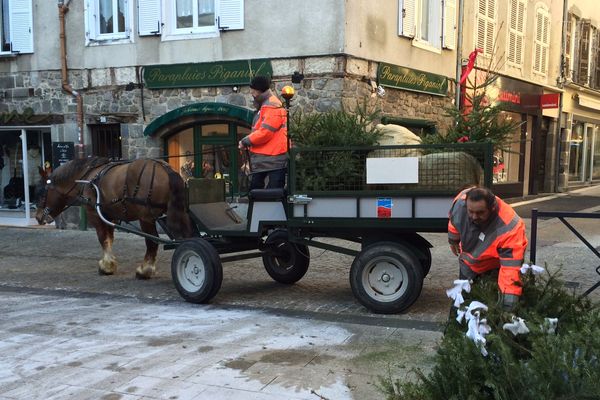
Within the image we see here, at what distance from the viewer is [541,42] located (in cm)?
1762

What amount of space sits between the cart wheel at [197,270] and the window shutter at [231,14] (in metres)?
5.97

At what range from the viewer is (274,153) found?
5.96 metres

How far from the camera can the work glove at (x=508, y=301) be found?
3.16m

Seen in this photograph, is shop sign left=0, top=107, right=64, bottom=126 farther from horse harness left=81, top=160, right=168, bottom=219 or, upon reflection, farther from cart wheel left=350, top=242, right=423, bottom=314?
cart wheel left=350, top=242, right=423, bottom=314

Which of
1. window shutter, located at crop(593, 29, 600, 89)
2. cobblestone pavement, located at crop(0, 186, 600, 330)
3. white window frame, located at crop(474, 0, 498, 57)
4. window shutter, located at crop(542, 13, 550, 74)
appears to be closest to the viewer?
cobblestone pavement, located at crop(0, 186, 600, 330)

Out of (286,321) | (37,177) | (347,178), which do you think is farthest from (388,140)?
(37,177)

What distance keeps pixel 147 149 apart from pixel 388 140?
7486 mm

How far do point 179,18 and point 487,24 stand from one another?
8011 mm

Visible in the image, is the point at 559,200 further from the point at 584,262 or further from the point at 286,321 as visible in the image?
the point at 286,321

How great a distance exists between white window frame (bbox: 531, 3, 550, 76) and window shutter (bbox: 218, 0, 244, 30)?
1038 cm

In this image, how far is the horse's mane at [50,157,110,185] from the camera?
7926mm

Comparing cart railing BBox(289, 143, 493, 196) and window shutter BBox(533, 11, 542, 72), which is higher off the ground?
window shutter BBox(533, 11, 542, 72)

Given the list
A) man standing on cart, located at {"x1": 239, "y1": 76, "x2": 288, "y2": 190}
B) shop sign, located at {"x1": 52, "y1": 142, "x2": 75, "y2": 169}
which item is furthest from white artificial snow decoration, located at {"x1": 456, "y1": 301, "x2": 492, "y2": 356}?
shop sign, located at {"x1": 52, "y1": 142, "x2": 75, "y2": 169}

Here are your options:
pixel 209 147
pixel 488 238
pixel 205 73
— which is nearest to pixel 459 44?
pixel 205 73
